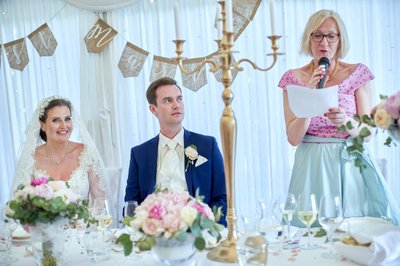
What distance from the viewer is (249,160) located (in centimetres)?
397

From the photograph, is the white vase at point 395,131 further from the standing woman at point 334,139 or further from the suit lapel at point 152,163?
the suit lapel at point 152,163

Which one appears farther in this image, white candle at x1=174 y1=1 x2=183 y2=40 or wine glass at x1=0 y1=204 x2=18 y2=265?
wine glass at x1=0 y1=204 x2=18 y2=265

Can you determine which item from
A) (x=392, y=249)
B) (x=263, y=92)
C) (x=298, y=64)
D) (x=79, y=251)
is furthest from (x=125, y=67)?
(x=392, y=249)

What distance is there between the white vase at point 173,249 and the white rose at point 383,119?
770 mm

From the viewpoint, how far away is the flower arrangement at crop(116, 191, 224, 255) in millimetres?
1514

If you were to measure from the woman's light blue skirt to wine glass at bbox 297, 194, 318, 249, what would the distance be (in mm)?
475

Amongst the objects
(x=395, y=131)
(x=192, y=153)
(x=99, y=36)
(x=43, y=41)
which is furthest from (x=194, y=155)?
(x=43, y=41)

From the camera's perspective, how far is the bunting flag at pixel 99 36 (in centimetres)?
403

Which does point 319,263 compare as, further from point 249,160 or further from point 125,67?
point 125,67

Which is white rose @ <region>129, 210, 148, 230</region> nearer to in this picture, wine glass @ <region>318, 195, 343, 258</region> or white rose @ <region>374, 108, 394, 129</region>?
wine glass @ <region>318, 195, 343, 258</region>

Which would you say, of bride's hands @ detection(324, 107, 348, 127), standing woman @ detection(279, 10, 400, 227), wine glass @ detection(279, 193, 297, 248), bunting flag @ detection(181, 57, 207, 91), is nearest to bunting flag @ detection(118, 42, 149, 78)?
bunting flag @ detection(181, 57, 207, 91)

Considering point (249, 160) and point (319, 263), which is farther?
point (249, 160)

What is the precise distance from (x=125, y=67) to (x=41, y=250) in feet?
8.09

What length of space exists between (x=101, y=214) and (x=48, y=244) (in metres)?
0.24
